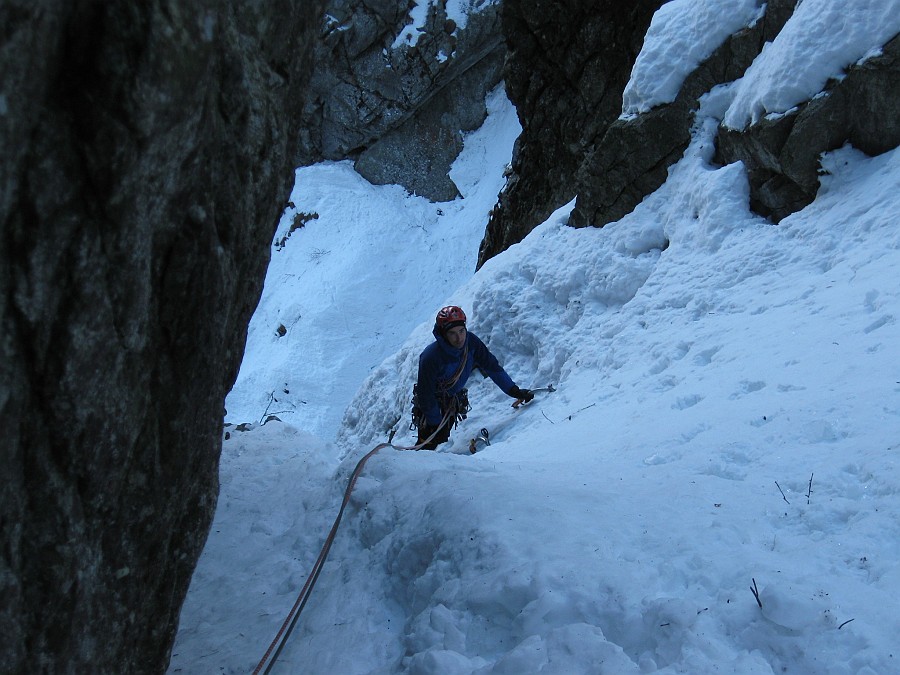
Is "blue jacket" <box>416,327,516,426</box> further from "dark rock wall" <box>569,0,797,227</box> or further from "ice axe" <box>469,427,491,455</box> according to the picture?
"dark rock wall" <box>569,0,797,227</box>

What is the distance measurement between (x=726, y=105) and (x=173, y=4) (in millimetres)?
8158

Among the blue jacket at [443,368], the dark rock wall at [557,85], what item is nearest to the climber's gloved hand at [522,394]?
the blue jacket at [443,368]

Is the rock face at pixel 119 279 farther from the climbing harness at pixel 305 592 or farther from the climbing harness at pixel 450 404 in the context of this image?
the climbing harness at pixel 450 404

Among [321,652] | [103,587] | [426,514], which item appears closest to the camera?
[103,587]

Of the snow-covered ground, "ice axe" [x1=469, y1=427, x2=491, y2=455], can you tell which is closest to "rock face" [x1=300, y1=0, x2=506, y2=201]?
the snow-covered ground

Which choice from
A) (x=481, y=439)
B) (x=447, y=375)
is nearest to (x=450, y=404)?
(x=447, y=375)

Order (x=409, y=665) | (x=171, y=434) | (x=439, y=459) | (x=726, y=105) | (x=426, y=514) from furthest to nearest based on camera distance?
1. (x=726, y=105)
2. (x=439, y=459)
3. (x=426, y=514)
4. (x=409, y=665)
5. (x=171, y=434)

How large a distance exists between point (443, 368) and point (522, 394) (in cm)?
114

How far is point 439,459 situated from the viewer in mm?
5172

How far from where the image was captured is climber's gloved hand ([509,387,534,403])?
25.5 ft

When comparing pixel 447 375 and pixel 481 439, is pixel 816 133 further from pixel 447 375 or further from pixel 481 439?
pixel 481 439

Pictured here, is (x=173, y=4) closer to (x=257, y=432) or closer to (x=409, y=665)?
(x=409, y=665)

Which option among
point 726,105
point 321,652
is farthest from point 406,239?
point 321,652

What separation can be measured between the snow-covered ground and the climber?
469 mm
